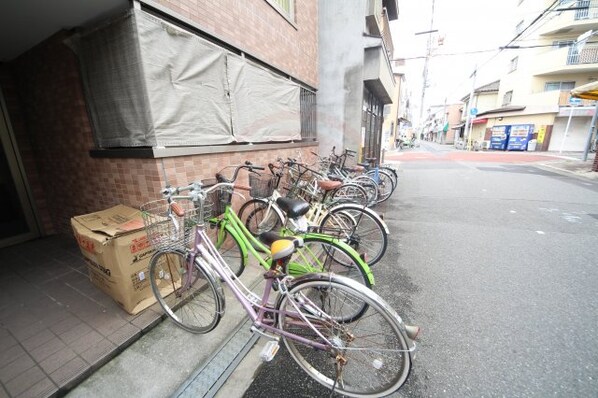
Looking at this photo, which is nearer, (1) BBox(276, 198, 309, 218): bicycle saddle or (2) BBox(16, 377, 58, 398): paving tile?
(2) BBox(16, 377, 58, 398): paving tile

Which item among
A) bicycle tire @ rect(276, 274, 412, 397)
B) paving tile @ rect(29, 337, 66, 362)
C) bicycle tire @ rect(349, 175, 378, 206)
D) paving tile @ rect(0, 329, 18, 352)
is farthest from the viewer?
bicycle tire @ rect(349, 175, 378, 206)

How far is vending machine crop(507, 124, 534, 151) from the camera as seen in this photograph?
2295cm

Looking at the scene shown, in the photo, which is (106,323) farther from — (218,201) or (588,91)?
(588,91)

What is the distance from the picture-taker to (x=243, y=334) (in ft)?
7.75

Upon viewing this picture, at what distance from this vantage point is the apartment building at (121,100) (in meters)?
2.73

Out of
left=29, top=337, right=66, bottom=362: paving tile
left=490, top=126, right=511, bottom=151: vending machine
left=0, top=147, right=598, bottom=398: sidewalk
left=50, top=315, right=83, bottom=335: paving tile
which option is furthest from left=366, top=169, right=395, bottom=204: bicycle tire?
left=490, top=126, right=511, bottom=151: vending machine

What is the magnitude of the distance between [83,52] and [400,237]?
5493 mm

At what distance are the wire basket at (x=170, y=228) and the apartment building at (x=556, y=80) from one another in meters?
28.7

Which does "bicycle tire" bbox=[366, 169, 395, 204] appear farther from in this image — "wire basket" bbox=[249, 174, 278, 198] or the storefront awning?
the storefront awning

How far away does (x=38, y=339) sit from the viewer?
2.23 metres

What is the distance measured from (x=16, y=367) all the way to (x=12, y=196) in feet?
11.7

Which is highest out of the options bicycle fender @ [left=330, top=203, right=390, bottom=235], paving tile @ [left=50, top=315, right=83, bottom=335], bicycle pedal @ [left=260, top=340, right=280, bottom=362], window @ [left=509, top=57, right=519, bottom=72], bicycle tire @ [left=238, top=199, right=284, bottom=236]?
window @ [left=509, top=57, right=519, bottom=72]

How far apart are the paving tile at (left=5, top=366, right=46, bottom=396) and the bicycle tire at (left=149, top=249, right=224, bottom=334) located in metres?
0.90

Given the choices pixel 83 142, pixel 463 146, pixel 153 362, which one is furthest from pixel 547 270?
pixel 463 146
